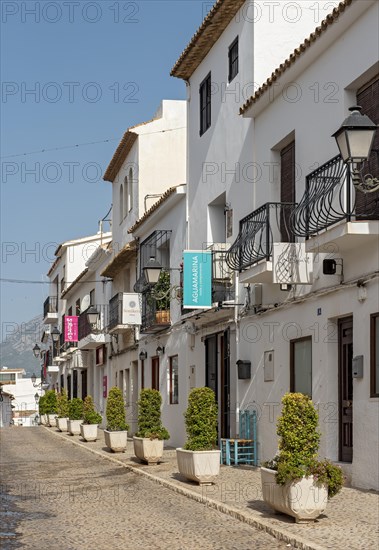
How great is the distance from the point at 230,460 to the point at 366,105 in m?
7.30

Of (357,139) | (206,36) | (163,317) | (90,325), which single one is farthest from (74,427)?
(357,139)

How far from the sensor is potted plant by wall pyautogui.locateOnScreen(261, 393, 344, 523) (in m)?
10.6

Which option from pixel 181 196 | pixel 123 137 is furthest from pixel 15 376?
pixel 181 196

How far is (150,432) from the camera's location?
1938 cm

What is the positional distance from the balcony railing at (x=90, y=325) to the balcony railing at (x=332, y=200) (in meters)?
22.9

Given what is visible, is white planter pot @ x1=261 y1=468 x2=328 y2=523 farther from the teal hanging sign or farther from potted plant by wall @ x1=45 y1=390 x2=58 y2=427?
potted plant by wall @ x1=45 y1=390 x2=58 y2=427

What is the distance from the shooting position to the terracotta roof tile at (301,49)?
553 inches

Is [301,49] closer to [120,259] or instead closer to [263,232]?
[263,232]

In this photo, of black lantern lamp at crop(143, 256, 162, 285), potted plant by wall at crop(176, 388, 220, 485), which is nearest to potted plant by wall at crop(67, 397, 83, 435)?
black lantern lamp at crop(143, 256, 162, 285)

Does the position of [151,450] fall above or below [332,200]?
below

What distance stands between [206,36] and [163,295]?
287 inches

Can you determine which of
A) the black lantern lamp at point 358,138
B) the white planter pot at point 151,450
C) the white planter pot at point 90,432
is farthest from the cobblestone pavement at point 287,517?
the white planter pot at point 90,432

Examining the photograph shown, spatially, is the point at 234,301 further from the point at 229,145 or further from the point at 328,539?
the point at 328,539

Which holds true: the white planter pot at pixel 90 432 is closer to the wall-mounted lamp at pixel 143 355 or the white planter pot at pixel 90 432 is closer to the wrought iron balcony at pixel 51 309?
the wall-mounted lamp at pixel 143 355
